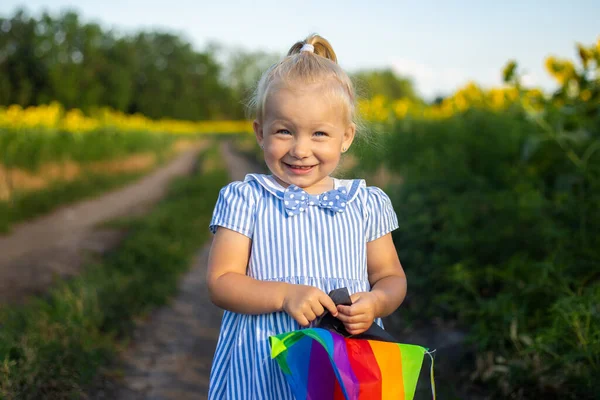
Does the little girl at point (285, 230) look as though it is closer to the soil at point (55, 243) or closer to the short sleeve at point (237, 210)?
the short sleeve at point (237, 210)

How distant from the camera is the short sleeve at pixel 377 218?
1629 mm

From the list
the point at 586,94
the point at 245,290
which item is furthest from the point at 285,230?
the point at 586,94

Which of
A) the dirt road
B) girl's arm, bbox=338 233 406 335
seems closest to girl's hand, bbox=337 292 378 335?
girl's arm, bbox=338 233 406 335

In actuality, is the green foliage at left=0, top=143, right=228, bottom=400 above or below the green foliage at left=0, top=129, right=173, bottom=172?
below

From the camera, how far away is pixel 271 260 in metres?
1.52

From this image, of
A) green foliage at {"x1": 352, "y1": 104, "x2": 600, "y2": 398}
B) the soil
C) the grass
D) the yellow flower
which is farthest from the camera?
the grass

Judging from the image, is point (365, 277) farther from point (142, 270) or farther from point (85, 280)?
point (142, 270)

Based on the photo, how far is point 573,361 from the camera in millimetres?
2156

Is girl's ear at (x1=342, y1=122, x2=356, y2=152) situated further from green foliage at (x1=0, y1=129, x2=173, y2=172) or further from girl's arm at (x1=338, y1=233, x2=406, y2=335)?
green foliage at (x1=0, y1=129, x2=173, y2=172)

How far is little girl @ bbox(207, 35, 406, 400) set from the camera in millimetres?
1466

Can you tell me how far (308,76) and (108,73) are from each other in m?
47.6

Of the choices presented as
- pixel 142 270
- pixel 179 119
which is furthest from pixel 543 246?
pixel 179 119

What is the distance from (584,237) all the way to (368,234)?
175 centimetres

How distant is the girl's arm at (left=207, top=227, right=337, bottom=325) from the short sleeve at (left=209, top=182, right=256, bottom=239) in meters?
0.02
